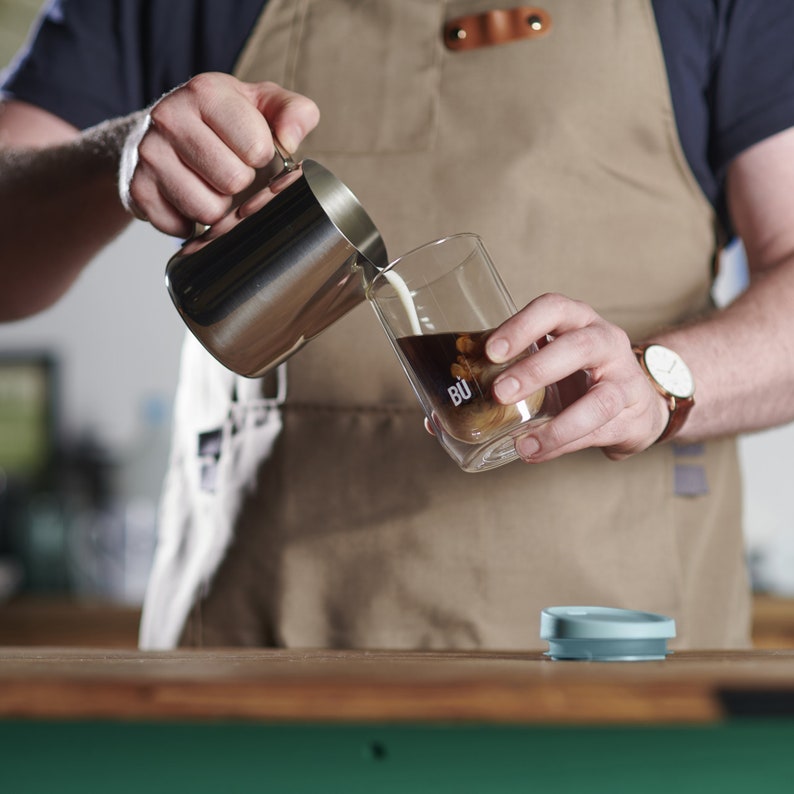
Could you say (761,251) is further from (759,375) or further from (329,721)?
(329,721)

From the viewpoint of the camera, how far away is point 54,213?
3.77 ft

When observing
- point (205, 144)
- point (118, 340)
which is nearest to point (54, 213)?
point (205, 144)

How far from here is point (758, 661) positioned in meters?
0.59

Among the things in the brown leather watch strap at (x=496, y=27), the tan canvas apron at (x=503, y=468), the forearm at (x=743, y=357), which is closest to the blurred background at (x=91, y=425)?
the tan canvas apron at (x=503, y=468)

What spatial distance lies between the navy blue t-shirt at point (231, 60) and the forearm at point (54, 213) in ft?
0.40

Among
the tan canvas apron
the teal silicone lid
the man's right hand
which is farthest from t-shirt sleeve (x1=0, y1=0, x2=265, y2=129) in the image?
the teal silicone lid

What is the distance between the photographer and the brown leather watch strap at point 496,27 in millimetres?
1078

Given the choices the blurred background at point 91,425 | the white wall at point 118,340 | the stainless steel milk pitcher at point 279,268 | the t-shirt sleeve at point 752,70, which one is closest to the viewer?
the stainless steel milk pitcher at point 279,268

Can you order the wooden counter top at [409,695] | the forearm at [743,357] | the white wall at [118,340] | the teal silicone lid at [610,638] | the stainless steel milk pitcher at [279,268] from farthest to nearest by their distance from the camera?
the white wall at [118,340] < the forearm at [743,357] < the stainless steel milk pitcher at [279,268] < the teal silicone lid at [610,638] < the wooden counter top at [409,695]

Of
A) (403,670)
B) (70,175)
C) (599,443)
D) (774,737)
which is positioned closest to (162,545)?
(70,175)

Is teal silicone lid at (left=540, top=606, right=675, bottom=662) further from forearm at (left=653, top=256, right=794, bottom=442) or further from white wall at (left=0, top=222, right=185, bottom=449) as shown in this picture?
white wall at (left=0, top=222, right=185, bottom=449)

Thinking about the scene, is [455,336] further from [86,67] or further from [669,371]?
[86,67]

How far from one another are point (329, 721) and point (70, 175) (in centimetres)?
79

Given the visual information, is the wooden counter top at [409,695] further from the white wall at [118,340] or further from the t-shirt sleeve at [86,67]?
the white wall at [118,340]
